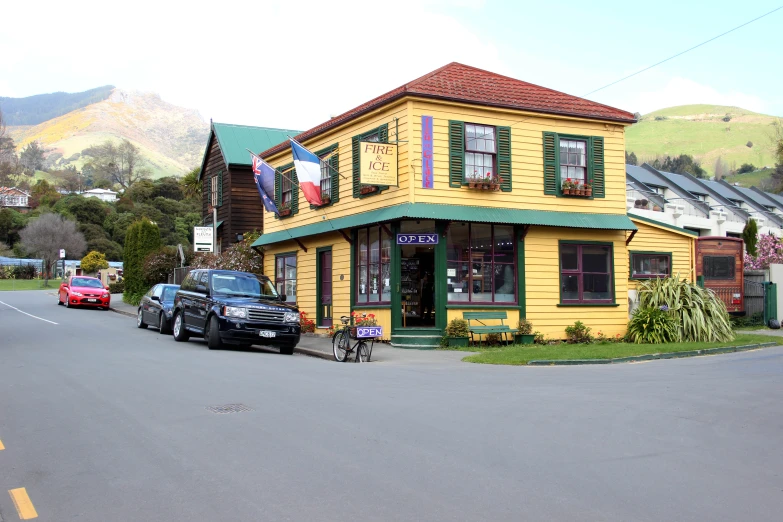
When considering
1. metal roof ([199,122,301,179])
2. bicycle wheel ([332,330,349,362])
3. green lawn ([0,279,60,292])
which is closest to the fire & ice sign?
bicycle wheel ([332,330,349,362])

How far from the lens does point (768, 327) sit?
25688 millimetres

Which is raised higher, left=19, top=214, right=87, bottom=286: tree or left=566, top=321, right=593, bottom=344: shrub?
left=19, top=214, right=87, bottom=286: tree

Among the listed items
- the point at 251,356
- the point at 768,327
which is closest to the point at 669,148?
the point at 768,327

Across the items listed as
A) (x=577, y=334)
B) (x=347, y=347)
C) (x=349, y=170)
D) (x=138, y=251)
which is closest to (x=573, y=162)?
(x=577, y=334)

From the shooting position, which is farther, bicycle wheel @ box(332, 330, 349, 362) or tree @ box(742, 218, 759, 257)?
tree @ box(742, 218, 759, 257)

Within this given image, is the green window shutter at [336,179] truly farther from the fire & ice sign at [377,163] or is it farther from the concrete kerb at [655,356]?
the concrete kerb at [655,356]

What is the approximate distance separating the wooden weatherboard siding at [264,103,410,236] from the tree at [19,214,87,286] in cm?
5425

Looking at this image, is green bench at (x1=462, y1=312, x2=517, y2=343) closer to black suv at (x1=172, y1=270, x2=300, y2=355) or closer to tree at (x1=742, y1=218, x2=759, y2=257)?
black suv at (x1=172, y1=270, x2=300, y2=355)

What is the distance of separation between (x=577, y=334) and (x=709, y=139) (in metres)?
166

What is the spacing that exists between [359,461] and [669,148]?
17188 centimetres

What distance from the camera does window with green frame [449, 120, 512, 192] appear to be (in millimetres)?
19641

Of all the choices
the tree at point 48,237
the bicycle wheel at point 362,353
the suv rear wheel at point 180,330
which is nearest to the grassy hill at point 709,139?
the tree at point 48,237

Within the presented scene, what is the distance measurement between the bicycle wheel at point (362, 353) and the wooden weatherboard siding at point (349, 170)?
14.1 feet

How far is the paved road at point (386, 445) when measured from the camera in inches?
218
